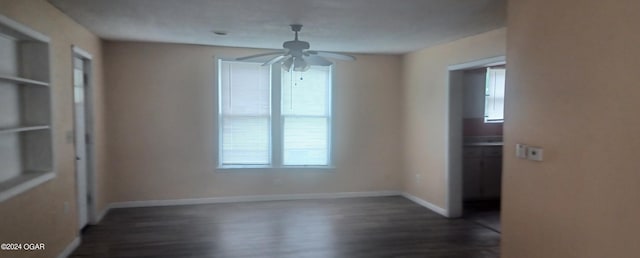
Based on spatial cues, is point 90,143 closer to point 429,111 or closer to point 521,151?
point 429,111

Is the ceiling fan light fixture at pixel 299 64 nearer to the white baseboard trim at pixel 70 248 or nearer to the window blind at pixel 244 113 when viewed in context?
the window blind at pixel 244 113

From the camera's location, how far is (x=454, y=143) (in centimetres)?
505

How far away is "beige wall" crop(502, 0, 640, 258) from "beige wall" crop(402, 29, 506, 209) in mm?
1665

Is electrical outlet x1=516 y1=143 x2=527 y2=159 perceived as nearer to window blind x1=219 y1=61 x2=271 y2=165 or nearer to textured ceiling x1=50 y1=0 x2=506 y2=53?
textured ceiling x1=50 y1=0 x2=506 y2=53

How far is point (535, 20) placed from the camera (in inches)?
106

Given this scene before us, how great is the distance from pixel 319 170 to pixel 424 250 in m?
2.52

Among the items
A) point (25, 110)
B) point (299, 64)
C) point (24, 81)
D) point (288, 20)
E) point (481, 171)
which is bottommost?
point (481, 171)

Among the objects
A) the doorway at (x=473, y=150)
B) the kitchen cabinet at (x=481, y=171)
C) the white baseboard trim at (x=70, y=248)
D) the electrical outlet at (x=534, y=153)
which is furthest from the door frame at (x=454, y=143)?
the white baseboard trim at (x=70, y=248)

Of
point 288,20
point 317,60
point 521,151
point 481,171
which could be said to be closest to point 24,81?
point 288,20

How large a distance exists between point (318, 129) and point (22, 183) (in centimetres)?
390

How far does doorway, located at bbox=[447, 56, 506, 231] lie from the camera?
5.05 m

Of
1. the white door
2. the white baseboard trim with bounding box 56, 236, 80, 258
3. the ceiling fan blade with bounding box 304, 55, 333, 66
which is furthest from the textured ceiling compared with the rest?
the white baseboard trim with bounding box 56, 236, 80, 258

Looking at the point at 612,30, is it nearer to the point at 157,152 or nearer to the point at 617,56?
the point at 617,56

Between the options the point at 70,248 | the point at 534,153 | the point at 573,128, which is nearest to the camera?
the point at 573,128
